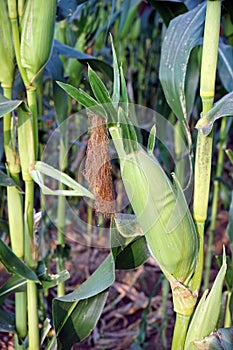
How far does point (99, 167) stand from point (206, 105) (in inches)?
5.6

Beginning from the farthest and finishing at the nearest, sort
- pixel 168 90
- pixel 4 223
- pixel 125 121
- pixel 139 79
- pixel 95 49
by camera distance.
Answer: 1. pixel 139 79
2. pixel 95 49
3. pixel 4 223
4. pixel 168 90
5. pixel 125 121

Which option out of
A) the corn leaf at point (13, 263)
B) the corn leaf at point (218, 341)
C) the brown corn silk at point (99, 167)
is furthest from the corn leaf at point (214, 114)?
the corn leaf at point (13, 263)

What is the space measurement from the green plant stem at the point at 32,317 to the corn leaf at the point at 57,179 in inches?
6.8

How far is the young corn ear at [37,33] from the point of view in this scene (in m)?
0.62

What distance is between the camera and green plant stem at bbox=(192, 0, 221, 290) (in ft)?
→ 1.78

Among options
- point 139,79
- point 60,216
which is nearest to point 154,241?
point 60,216

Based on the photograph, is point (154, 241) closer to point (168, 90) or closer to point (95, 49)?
point (168, 90)

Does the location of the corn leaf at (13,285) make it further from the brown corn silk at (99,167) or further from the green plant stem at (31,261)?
the brown corn silk at (99,167)

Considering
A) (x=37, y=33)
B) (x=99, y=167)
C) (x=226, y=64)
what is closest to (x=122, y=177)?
(x=99, y=167)

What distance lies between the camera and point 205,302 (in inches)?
21.6

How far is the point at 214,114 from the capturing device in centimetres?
55

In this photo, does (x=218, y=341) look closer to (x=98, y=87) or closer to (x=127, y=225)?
(x=127, y=225)

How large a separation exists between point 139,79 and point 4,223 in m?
1.16

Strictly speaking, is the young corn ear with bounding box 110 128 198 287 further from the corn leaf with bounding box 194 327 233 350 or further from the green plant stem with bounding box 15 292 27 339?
the green plant stem with bounding box 15 292 27 339
